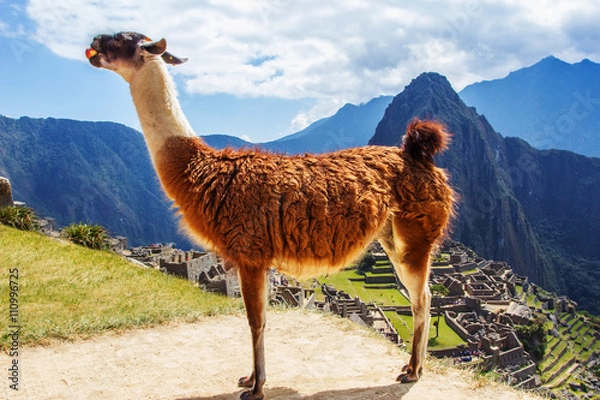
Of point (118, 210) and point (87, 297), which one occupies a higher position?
point (118, 210)

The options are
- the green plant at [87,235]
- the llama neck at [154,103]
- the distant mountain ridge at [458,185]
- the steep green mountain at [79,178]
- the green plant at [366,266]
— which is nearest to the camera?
the llama neck at [154,103]

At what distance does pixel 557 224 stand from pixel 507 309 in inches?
4584

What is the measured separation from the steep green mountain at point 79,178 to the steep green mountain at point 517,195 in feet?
209

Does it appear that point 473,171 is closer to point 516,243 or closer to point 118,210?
point 516,243

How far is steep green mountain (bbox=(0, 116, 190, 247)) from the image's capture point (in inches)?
4060

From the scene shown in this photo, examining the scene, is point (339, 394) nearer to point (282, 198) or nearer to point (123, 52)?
point (282, 198)

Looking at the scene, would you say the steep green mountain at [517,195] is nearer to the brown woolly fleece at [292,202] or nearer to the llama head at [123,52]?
the brown woolly fleece at [292,202]

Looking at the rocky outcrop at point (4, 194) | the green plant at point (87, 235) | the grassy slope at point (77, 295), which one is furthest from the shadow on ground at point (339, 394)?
the rocky outcrop at point (4, 194)

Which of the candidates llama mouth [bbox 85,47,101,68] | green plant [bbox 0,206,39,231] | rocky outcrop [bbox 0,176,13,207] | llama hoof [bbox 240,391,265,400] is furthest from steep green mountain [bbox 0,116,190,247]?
llama hoof [bbox 240,391,265,400]

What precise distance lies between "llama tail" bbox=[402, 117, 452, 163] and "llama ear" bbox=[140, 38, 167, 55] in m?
2.16

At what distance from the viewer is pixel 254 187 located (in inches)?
137

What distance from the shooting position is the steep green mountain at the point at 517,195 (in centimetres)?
11506

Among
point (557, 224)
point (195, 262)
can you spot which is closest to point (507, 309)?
point (195, 262)

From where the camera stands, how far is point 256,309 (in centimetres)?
342
